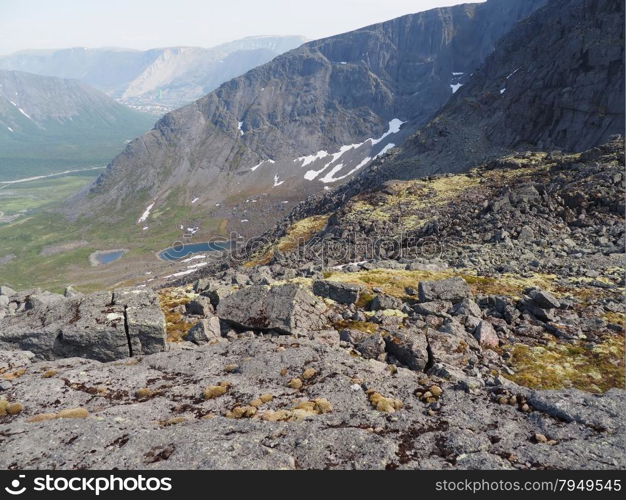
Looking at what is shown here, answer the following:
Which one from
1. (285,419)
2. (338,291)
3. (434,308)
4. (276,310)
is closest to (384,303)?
(434,308)

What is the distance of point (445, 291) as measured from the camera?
2934 centimetres

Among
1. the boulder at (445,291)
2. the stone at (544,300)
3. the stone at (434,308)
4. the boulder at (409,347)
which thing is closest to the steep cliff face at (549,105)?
the stone at (544,300)

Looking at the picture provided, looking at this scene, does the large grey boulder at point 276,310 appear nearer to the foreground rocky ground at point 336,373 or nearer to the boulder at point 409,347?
the foreground rocky ground at point 336,373

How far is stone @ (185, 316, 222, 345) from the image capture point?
2422 centimetres

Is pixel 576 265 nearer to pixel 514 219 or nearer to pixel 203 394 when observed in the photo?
pixel 514 219

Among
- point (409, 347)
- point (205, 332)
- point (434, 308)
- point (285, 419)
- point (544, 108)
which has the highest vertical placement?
point (544, 108)

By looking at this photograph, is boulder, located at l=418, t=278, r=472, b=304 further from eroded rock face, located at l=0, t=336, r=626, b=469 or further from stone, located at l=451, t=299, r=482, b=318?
eroded rock face, located at l=0, t=336, r=626, b=469

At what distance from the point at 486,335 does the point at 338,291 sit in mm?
10931

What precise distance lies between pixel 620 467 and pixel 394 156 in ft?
586

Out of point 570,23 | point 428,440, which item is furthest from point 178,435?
point 570,23

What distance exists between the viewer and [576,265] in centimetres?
3681

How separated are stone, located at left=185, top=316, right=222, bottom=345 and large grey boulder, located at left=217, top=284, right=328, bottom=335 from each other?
802mm

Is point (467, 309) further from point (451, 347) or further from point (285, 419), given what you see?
point (285, 419)

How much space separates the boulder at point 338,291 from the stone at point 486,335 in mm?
9005
